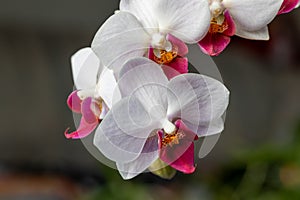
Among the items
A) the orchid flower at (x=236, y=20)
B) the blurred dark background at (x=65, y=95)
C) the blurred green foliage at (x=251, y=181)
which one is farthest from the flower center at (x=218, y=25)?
the blurred dark background at (x=65, y=95)

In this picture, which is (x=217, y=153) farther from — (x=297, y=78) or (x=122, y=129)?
(x=122, y=129)

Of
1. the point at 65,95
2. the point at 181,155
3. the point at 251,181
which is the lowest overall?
the point at 65,95

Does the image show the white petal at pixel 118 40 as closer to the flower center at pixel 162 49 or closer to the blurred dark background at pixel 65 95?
the flower center at pixel 162 49

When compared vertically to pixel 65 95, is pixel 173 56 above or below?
above

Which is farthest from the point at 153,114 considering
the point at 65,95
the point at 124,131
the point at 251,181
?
the point at 65,95

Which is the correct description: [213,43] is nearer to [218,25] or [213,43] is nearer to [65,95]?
[218,25]

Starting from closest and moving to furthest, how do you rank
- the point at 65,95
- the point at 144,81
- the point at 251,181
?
the point at 144,81 → the point at 251,181 → the point at 65,95

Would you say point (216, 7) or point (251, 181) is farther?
point (251, 181)
